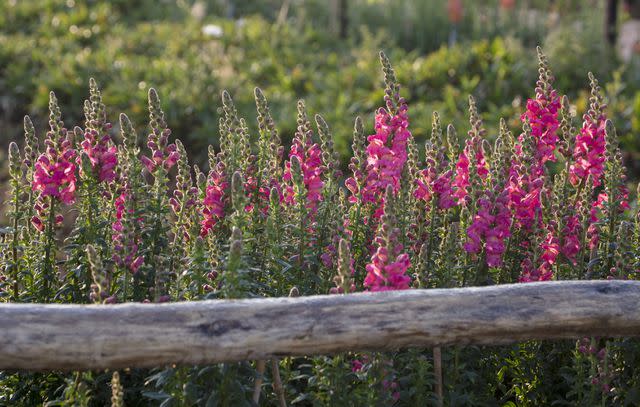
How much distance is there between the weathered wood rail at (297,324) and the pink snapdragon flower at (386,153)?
0.74 metres

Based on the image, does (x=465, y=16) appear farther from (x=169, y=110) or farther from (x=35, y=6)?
(x=35, y=6)

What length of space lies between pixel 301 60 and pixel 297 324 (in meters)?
7.28

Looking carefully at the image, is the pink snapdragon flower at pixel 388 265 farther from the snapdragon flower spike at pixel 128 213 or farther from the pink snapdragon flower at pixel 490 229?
the snapdragon flower spike at pixel 128 213

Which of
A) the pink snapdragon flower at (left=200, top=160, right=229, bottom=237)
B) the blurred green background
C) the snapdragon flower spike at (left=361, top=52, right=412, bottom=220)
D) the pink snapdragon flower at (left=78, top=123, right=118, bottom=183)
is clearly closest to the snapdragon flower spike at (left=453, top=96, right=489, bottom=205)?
→ the snapdragon flower spike at (left=361, top=52, right=412, bottom=220)

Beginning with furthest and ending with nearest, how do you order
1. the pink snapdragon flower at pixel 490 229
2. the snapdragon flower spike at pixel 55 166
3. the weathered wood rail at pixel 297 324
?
the pink snapdragon flower at pixel 490 229 < the snapdragon flower spike at pixel 55 166 < the weathered wood rail at pixel 297 324

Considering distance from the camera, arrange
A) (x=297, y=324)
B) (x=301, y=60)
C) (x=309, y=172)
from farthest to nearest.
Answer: (x=301, y=60), (x=309, y=172), (x=297, y=324)

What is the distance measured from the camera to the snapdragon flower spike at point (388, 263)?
3107 mm

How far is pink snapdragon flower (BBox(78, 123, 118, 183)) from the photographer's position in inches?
142

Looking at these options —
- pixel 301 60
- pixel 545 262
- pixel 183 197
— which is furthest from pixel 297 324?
pixel 301 60

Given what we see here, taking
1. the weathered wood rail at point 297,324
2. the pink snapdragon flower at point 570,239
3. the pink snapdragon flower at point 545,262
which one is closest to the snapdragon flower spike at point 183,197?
the weathered wood rail at point 297,324

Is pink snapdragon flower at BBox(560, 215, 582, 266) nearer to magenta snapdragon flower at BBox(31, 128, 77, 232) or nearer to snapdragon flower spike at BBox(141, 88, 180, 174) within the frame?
snapdragon flower spike at BBox(141, 88, 180, 174)

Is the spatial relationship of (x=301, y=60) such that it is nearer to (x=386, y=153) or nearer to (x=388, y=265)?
(x=386, y=153)

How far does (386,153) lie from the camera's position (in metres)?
3.72

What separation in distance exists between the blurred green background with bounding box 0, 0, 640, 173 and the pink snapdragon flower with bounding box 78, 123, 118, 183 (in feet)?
13.8
